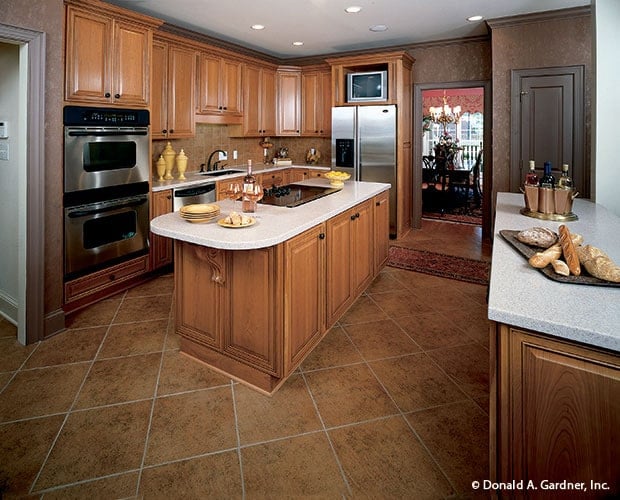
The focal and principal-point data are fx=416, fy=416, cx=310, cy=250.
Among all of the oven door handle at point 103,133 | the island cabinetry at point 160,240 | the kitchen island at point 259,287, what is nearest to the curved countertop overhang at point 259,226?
the kitchen island at point 259,287

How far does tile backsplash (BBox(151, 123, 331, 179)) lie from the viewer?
516cm

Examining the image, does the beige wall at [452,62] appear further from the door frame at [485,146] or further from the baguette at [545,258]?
the baguette at [545,258]

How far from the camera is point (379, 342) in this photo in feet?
9.42

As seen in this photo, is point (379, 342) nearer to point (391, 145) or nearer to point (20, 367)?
point (20, 367)

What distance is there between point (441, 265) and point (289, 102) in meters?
3.45

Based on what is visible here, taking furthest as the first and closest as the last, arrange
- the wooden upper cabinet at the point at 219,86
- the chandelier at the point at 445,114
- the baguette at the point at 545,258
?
the chandelier at the point at 445,114
the wooden upper cabinet at the point at 219,86
the baguette at the point at 545,258

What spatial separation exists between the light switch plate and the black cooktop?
5.95 ft

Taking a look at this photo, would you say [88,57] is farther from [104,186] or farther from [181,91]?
[181,91]

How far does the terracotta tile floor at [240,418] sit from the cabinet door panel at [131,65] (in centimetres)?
192

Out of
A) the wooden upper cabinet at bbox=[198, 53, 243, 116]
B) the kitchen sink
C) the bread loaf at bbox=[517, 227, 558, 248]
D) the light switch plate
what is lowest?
the bread loaf at bbox=[517, 227, 558, 248]

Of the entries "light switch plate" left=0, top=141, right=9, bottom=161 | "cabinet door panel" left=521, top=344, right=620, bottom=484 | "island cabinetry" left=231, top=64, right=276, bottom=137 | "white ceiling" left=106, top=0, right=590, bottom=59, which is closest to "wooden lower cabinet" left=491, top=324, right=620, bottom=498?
"cabinet door panel" left=521, top=344, right=620, bottom=484

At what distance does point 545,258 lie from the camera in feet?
4.83

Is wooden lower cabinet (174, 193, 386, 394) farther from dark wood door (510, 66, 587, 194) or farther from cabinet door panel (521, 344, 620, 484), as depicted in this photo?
dark wood door (510, 66, 587, 194)

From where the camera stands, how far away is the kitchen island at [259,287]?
2.13 meters
